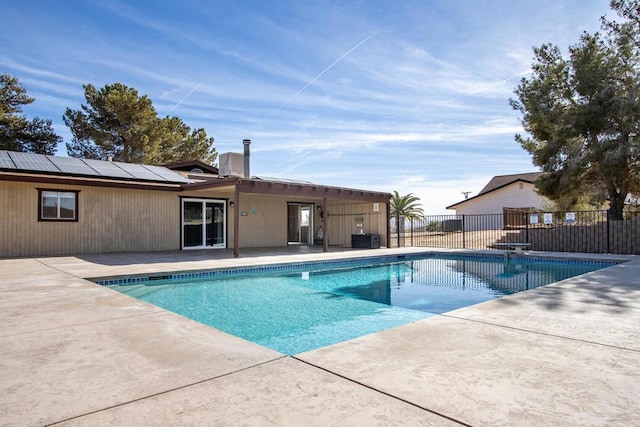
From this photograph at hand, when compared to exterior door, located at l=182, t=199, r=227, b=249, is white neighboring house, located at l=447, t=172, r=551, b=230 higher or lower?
higher

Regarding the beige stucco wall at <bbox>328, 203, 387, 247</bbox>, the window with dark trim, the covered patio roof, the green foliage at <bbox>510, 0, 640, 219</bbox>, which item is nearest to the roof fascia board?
the window with dark trim

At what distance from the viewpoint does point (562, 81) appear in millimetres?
14867

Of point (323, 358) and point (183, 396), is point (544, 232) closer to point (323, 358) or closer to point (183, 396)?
point (323, 358)

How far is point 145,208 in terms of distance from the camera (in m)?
13.2

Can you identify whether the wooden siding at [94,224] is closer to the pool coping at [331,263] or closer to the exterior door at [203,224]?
the exterior door at [203,224]

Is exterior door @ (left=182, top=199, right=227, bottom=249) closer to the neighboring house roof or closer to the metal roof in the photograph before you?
the metal roof

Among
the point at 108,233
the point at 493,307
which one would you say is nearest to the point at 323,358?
the point at 493,307

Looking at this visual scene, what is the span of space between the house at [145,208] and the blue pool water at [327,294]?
3.39m

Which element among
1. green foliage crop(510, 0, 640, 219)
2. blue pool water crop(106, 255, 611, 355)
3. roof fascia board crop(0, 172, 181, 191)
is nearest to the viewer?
blue pool water crop(106, 255, 611, 355)

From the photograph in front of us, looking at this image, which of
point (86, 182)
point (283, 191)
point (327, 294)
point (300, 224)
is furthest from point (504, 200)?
point (86, 182)

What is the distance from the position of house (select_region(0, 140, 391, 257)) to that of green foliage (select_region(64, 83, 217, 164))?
8.75 m

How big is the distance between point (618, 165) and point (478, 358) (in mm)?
13748

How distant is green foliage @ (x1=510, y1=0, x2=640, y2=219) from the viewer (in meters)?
13.4

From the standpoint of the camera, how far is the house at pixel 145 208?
1106cm
